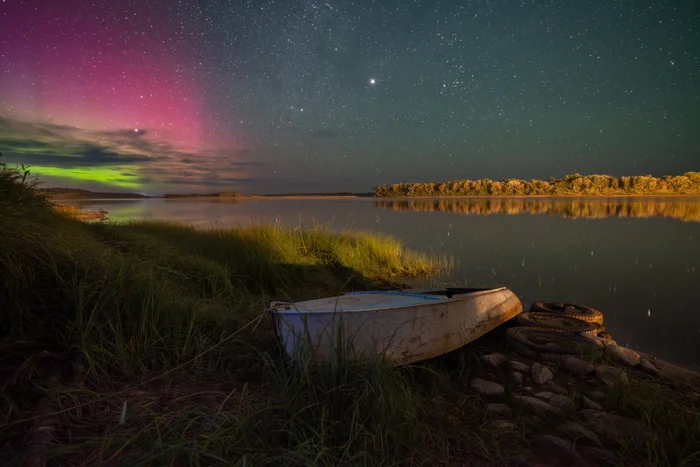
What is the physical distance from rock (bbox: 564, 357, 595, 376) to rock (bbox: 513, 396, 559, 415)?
1.35 m

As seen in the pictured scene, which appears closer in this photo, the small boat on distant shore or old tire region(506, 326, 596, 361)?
the small boat on distant shore

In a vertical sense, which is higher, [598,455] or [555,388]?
[598,455]

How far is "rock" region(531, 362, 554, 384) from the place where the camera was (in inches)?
191

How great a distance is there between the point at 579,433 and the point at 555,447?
44 centimetres

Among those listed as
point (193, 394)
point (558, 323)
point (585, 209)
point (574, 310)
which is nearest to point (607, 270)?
point (574, 310)

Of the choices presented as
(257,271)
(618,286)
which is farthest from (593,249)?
(257,271)

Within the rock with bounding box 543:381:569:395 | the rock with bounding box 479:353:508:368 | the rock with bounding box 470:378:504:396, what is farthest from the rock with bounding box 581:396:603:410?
the rock with bounding box 479:353:508:368

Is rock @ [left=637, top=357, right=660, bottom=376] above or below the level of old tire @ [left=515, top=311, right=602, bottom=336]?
below

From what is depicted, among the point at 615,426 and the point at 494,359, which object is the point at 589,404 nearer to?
the point at 615,426

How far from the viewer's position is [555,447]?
3.33m

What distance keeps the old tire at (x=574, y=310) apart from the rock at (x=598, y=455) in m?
4.66

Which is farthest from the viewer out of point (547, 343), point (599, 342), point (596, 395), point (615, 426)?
point (547, 343)

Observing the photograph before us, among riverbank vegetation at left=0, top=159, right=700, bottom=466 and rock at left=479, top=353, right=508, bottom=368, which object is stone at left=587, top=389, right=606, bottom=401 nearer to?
riverbank vegetation at left=0, top=159, right=700, bottom=466

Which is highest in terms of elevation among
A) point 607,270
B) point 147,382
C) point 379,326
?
point 379,326
